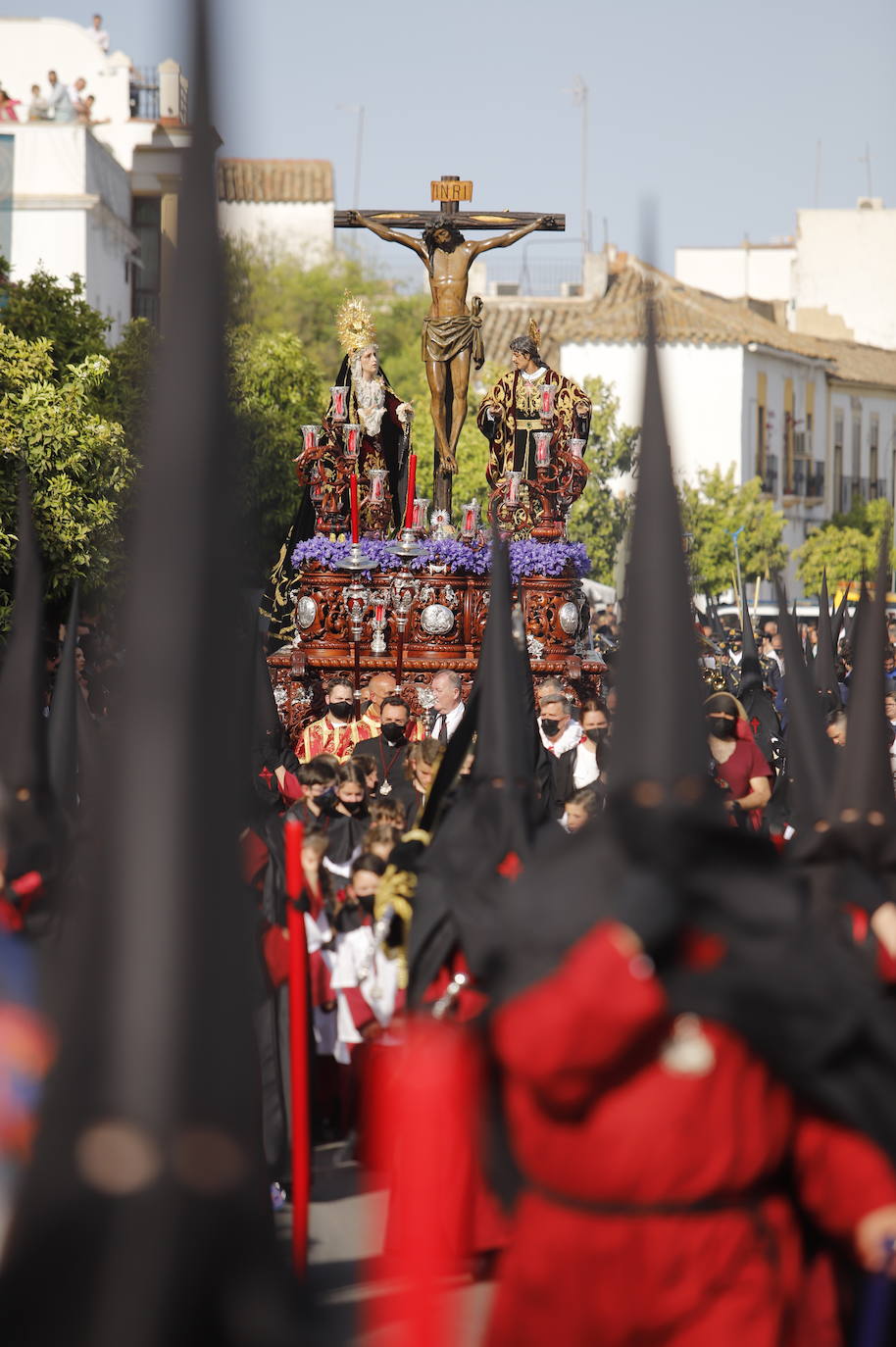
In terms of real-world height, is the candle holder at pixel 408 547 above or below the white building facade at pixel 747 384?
below

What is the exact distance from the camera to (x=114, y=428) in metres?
25.9

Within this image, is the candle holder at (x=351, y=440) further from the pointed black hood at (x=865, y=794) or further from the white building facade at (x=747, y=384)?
the white building facade at (x=747, y=384)

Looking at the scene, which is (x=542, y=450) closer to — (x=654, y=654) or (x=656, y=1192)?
(x=654, y=654)

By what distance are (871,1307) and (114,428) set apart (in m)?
22.3

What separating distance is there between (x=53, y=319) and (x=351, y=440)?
1193cm

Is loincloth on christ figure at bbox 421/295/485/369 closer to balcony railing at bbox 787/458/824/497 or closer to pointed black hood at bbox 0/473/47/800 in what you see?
pointed black hood at bbox 0/473/47/800

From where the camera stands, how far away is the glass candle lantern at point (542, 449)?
19672 mm

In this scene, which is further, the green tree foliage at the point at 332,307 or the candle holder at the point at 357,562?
the green tree foliage at the point at 332,307

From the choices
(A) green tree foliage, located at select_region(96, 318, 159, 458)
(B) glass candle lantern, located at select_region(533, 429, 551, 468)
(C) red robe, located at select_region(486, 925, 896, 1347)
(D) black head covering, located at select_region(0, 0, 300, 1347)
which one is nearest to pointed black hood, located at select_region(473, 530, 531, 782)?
(C) red robe, located at select_region(486, 925, 896, 1347)

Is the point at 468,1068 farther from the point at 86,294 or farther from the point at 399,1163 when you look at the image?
the point at 86,294

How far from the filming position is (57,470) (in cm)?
2309

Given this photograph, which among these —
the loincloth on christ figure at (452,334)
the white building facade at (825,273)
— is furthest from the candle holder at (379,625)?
the white building facade at (825,273)

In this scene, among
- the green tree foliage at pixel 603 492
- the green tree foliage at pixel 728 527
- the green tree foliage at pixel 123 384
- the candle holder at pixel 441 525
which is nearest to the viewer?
the candle holder at pixel 441 525

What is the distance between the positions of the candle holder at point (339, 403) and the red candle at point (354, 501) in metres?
0.62
